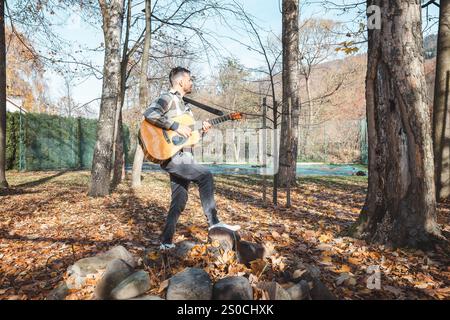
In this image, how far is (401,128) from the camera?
12.6 ft

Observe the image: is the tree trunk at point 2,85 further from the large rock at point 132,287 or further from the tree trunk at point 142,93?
the large rock at point 132,287

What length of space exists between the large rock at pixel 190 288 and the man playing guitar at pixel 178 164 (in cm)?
106

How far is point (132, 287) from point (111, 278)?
229 millimetres

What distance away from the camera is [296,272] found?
9.29ft

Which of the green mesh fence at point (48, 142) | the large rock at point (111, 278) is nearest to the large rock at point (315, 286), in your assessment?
the large rock at point (111, 278)

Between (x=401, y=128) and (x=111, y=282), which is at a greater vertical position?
(x=401, y=128)

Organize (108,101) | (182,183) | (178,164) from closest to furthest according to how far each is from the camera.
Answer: (178,164), (182,183), (108,101)

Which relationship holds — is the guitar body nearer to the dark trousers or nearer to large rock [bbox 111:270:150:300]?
the dark trousers

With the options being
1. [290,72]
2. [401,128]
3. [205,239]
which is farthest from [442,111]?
[205,239]

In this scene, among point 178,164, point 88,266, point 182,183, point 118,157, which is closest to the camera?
point 88,266

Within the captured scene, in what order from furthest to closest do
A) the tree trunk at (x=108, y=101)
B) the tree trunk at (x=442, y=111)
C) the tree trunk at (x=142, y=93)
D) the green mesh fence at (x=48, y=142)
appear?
the green mesh fence at (x=48, y=142)
the tree trunk at (x=142, y=93)
the tree trunk at (x=108, y=101)
the tree trunk at (x=442, y=111)

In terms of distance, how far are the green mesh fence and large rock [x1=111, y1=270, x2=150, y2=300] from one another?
1646 centimetres

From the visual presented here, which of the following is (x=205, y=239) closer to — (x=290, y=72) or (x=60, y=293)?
(x=60, y=293)

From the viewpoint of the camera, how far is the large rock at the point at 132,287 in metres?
2.52
